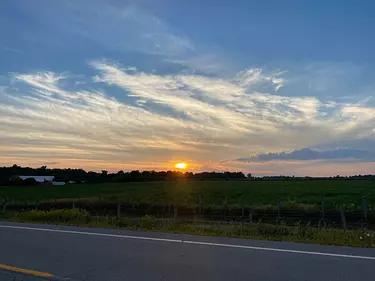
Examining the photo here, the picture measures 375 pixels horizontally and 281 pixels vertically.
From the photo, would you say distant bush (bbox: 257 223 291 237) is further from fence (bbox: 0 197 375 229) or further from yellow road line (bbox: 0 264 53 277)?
fence (bbox: 0 197 375 229)

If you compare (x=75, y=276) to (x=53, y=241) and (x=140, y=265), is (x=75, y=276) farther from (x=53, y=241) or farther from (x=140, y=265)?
(x=53, y=241)

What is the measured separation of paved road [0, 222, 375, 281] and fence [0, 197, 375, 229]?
47.9 feet

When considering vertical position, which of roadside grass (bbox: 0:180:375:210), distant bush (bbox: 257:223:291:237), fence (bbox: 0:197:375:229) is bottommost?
fence (bbox: 0:197:375:229)

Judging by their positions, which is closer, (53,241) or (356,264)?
(356,264)

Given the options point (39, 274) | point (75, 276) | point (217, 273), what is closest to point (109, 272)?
point (75, 276)

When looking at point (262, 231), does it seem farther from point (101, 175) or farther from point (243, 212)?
point (101, 175)

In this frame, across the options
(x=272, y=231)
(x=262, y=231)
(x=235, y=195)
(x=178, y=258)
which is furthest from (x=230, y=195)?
(x=178, y=258)

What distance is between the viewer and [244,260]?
784 cm

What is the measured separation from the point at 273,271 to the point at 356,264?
1.51 metres

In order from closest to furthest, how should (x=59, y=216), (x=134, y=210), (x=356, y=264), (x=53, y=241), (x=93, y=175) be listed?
1. (x=356, y=264)
2. (x=53, y=241)
3. (x=59, y=216)
4. (x=134, y=210)
5. (x=93, y=175)

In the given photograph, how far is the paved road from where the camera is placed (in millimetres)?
6762

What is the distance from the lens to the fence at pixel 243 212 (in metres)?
27.8

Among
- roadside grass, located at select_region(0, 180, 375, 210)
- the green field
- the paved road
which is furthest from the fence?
the paved road

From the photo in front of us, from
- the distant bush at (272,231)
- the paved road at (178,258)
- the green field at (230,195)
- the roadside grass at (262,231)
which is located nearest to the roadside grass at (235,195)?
A: the green field at (230,195)
